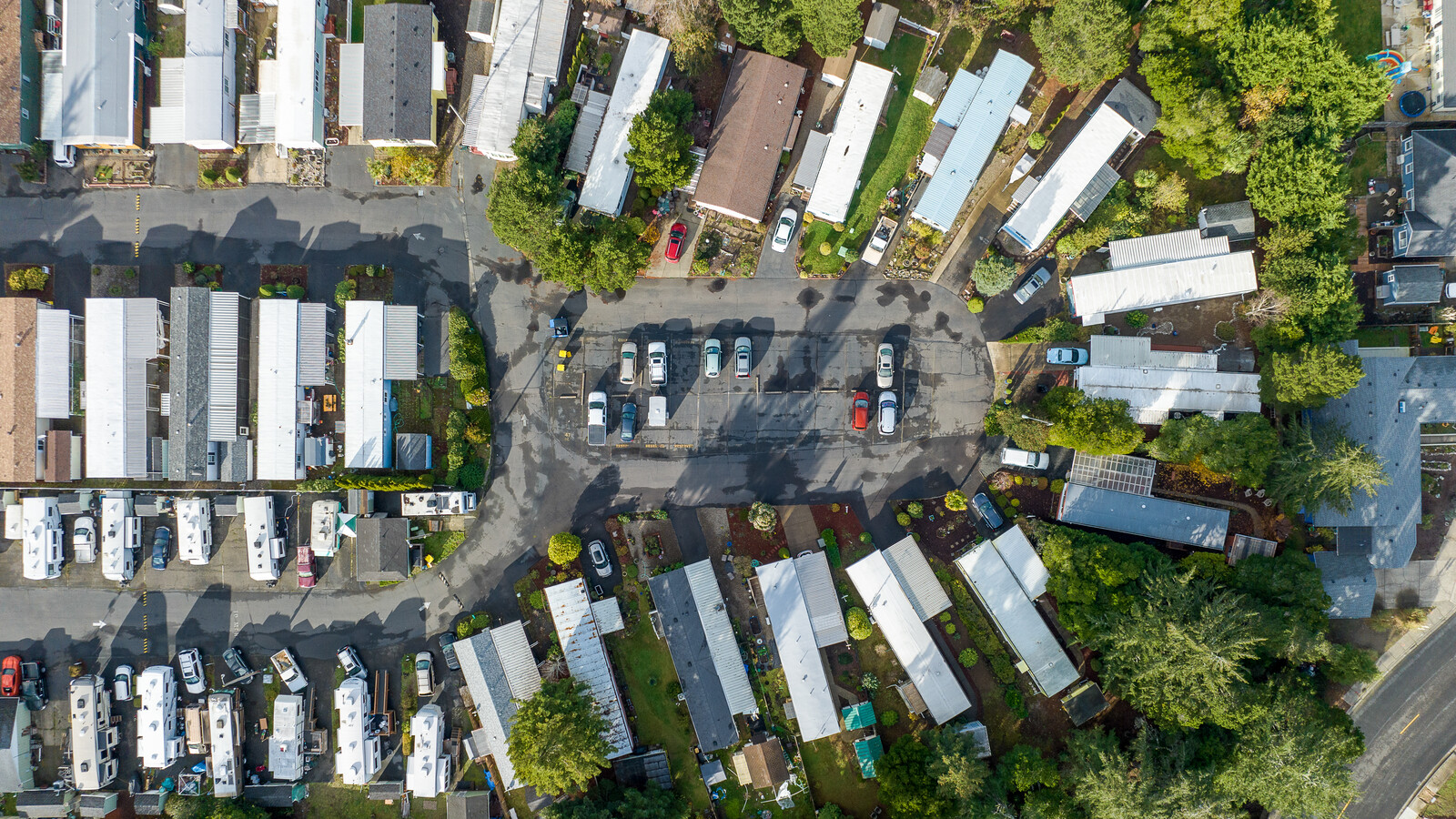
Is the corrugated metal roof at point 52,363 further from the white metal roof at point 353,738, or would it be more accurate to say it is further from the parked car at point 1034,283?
the parked car at point 1034,283

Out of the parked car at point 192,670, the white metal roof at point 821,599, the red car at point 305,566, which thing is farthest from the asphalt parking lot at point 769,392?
the parked car at point 192,670

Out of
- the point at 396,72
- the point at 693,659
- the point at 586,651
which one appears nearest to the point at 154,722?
the point at 586,651

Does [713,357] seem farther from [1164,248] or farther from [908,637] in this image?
[1164,248]

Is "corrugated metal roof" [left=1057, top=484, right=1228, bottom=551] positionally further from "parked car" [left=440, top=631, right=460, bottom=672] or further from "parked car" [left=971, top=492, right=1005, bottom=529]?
"parked car" [left=440, top=631, right=460, bottom=672]

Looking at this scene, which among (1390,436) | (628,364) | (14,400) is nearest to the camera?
(1390,436)

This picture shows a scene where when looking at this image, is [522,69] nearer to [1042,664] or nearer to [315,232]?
[315,232]

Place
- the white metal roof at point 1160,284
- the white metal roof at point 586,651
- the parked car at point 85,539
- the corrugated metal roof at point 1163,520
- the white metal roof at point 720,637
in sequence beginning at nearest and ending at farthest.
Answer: the corrugated metal roof at point 1163,520 → the white metal roof at point 1160,284 → the white metal roof at point 586,651 → the white metal roof at point 720,637 → the parked car at point 85,539

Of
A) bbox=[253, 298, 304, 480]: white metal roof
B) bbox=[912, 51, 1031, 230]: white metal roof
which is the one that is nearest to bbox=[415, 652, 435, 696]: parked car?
bbox=[253, 298, 304, 480]: white metal roof
